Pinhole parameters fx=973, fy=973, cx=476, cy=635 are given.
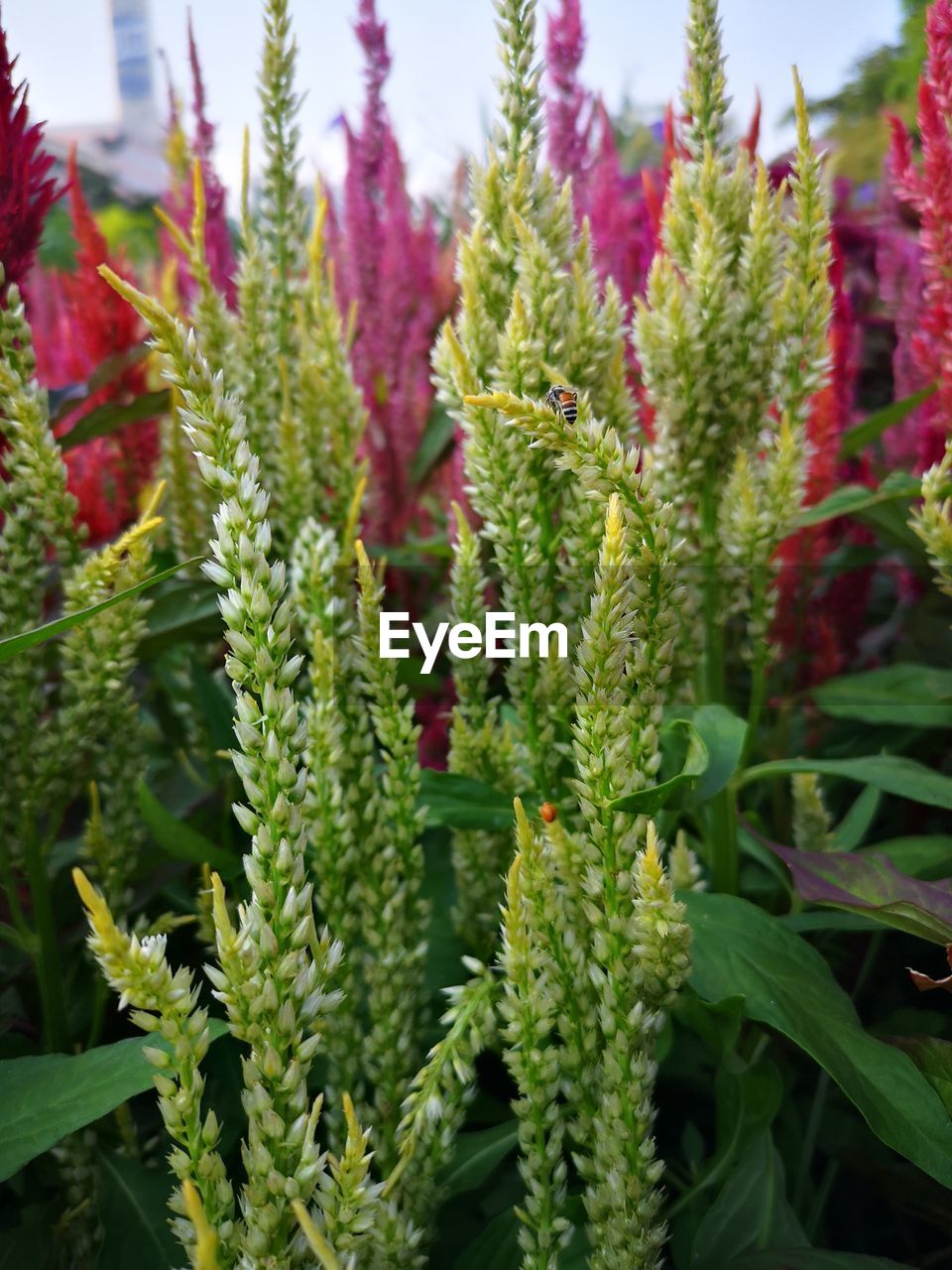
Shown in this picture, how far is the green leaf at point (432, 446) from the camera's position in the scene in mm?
1356

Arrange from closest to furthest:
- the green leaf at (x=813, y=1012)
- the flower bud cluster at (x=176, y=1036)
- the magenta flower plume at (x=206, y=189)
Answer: the flower bud cluster at (x=176, y=1036), the green leaf at (x=813, y=1012), the magenta flower plume at (x=206, y=189)

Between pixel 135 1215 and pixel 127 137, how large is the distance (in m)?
7.41

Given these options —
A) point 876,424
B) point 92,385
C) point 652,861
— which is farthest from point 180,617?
point 876,424

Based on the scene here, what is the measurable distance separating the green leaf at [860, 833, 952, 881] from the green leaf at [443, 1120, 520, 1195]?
397 mm

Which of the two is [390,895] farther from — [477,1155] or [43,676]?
[43,676]

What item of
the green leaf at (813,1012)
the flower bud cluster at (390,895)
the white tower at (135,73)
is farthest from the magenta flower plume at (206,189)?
the white tower at (135,73)

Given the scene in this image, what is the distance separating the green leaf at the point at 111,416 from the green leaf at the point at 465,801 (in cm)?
51

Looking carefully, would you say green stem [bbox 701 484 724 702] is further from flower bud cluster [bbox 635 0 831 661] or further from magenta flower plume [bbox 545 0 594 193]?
magenta flower plume [bbox 545 0 594 193]

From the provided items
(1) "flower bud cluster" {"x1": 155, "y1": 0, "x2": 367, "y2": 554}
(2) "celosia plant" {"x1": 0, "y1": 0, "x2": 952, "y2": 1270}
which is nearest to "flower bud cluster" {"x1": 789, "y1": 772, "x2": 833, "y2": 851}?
(2) "celosia plant" {"x1": 0, "y1": 0, "x2": 952, "y2": 1270}

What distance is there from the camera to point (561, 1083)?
22.2 inches

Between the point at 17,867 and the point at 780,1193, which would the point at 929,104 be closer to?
the point at 780,1193

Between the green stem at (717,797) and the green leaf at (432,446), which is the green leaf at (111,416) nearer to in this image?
the green leaf at (432,446)

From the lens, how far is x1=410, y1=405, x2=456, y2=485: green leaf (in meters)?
1.36

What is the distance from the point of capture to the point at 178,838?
0.78 m
